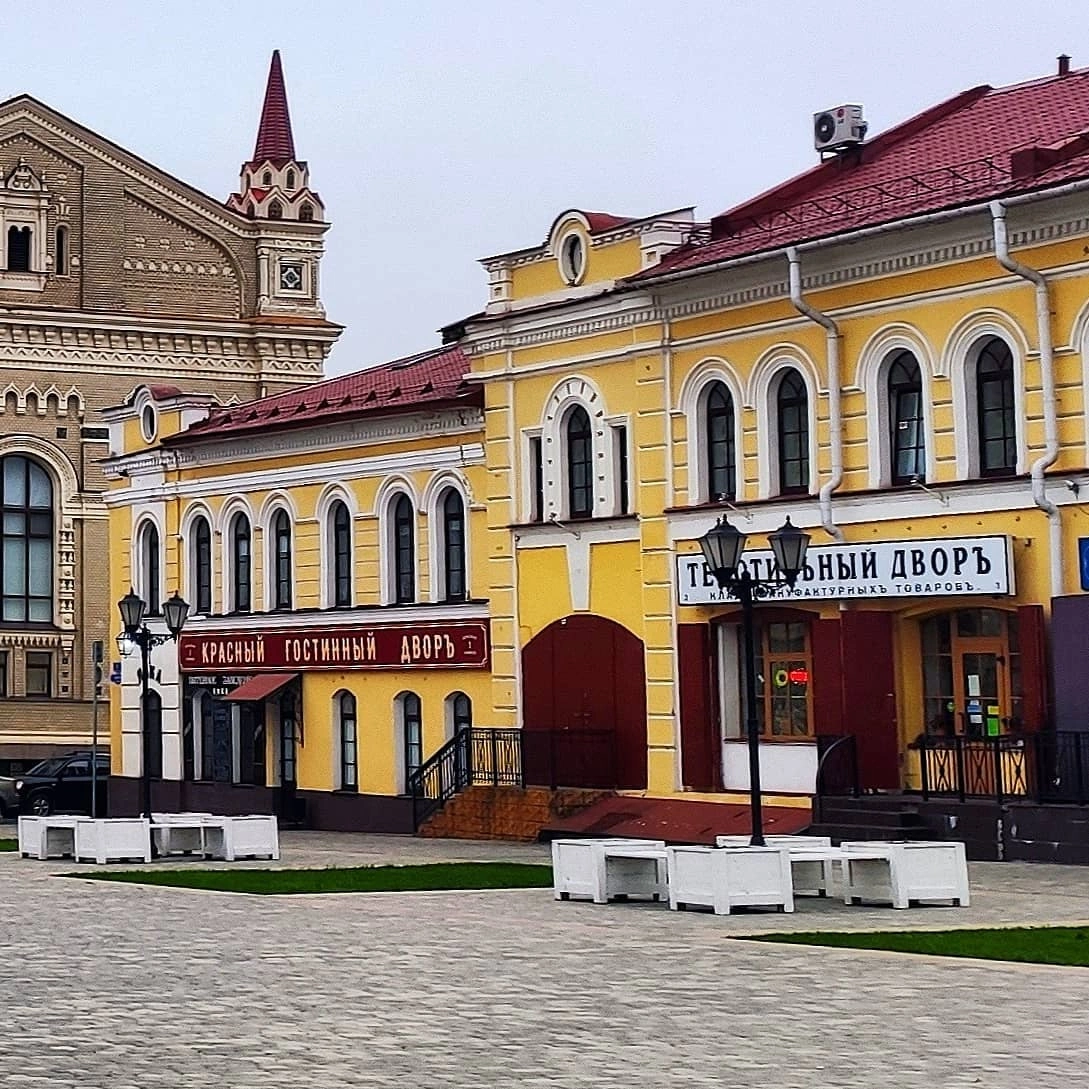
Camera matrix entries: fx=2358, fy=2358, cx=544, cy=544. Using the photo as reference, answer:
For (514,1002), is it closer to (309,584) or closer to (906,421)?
(906,421)

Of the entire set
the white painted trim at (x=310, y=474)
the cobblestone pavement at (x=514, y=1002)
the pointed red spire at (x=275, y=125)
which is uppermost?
the pointed red spire at (x=275, y=125)

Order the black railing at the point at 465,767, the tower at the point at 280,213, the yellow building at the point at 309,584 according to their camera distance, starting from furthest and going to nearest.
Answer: the tower at the point at 280,213, the yellow building at the point at 309,584, the black railing at the point at 465,767

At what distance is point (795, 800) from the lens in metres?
29.6

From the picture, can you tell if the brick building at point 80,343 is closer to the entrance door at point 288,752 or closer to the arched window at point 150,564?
the arched window at point 150,564

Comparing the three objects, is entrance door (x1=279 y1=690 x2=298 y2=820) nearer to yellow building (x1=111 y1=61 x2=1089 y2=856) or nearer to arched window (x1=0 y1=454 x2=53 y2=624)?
yellow building (x1=111 y1=61 x2=1089 y2=856)

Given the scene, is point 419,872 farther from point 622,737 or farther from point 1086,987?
point 1086,987

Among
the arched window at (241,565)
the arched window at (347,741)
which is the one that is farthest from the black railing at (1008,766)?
the arched window at (241,565)

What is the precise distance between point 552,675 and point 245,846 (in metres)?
6.26

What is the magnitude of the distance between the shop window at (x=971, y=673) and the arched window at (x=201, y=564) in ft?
57.3

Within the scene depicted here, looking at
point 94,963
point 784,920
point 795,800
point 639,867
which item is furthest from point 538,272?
point 94,963

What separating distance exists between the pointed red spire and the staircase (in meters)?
37.8

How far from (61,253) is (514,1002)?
154ft

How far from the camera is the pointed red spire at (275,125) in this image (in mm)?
62031

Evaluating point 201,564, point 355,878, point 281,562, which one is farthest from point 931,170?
point 201,564
